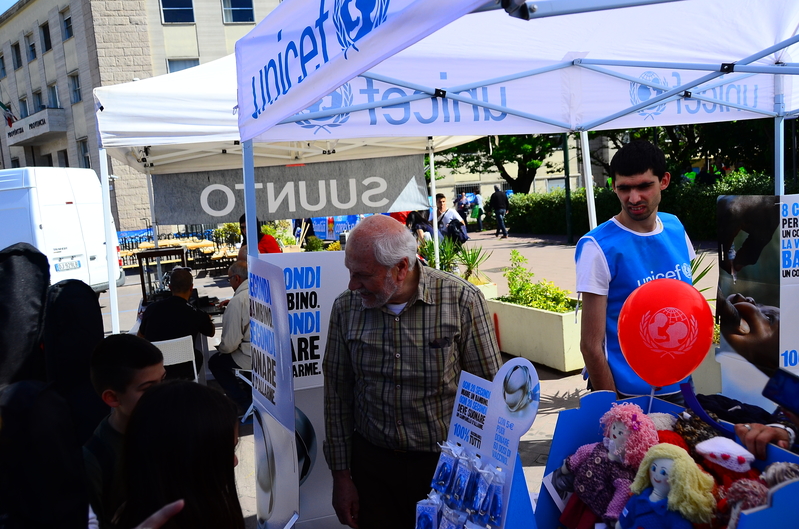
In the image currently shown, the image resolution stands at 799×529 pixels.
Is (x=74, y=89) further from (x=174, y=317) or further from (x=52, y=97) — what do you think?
(x=174, y=317)

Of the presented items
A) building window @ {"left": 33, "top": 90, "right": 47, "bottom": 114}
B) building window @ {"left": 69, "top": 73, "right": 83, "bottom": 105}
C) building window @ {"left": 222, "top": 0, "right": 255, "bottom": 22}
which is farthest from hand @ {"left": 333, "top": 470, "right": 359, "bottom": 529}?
building window @ {"left": 33, "top": 90, "right": 47, "bottom": 114}

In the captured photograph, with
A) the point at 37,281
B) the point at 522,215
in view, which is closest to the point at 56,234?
the point at 37,281

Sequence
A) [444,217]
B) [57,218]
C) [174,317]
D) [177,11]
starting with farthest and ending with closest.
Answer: [177,11] < [444,217] < [57,218] < [174,317]

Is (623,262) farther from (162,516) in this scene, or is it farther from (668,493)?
(162,516)

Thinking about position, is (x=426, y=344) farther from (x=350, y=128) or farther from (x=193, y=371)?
(x=193, y=371)

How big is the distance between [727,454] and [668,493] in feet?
0.59

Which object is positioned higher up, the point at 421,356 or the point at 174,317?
the point at 421,356

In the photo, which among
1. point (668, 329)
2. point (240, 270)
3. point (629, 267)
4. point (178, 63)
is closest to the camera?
point (668, 329)

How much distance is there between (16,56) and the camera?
34.5 metres

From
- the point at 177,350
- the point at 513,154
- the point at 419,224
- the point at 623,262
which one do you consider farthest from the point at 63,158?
the point at 623,262

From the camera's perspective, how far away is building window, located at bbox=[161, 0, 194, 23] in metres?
27.2

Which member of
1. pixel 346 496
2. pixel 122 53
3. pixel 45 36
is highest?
pixel 45 36

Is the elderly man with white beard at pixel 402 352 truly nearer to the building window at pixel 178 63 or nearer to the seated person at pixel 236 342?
the seated person at pixel 236 342

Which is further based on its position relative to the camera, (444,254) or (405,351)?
(444,254)
